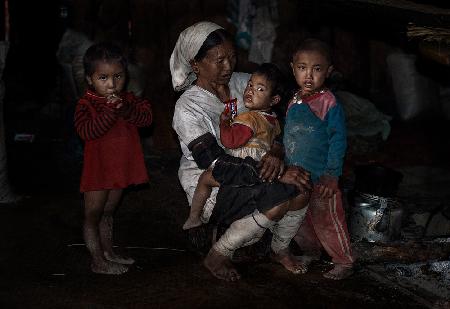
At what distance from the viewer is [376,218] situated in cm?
582

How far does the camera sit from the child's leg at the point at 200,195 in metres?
4.82

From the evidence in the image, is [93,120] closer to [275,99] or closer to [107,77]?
[107,77]

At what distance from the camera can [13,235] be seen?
220 inches

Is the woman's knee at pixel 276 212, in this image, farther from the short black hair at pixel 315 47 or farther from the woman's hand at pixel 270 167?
the short black hair at pixel 315 47

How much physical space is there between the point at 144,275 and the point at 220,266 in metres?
0.59

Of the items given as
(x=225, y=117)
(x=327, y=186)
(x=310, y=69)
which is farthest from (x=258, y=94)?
(x=327, y=186)

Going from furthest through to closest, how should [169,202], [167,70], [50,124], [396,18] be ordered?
[167,70]
[50,124]
[169,202]
[396,18]

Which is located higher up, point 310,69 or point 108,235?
point 310,69

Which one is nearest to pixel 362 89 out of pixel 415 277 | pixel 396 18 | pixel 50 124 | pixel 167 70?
pixel 167 70

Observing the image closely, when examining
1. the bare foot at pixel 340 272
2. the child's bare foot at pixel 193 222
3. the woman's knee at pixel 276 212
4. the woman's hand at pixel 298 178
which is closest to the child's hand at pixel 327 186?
the woman's hand at pixel 298 178

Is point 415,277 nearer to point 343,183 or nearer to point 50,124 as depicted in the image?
point 343,183

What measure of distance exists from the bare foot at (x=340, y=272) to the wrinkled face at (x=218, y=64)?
67.9 inches

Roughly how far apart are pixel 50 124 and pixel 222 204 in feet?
19.7

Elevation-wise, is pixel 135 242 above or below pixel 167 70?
below
